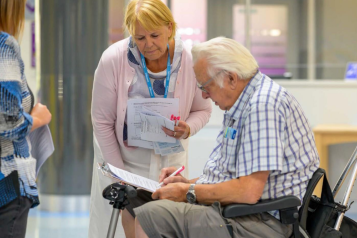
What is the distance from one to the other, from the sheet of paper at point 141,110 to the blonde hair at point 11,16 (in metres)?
0.88

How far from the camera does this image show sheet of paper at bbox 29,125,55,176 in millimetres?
1877

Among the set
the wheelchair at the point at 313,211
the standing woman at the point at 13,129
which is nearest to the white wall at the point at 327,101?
the wheelchair at the point at 313,211

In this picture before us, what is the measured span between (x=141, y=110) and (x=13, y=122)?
926 mm

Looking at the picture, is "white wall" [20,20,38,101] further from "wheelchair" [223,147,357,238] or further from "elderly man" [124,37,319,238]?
"wheelchair" [223,147,357,238]

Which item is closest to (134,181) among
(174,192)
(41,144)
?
(174,192)

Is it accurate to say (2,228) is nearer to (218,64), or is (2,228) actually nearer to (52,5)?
(218,64)

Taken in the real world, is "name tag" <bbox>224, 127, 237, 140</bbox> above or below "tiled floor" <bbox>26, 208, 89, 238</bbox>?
above

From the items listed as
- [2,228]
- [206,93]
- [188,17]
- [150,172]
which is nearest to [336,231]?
[206,93]

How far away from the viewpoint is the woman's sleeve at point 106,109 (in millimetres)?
2504

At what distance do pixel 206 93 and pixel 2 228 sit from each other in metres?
0.90

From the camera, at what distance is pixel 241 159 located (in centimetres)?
188

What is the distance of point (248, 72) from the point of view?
1968 millimetres

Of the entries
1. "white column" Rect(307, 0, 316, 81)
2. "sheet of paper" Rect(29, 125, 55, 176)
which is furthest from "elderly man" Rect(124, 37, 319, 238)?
"white column" Rect(307, 0, 316, 81)

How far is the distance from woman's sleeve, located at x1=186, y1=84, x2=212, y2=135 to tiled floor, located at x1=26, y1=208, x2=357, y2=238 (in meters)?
1.71
